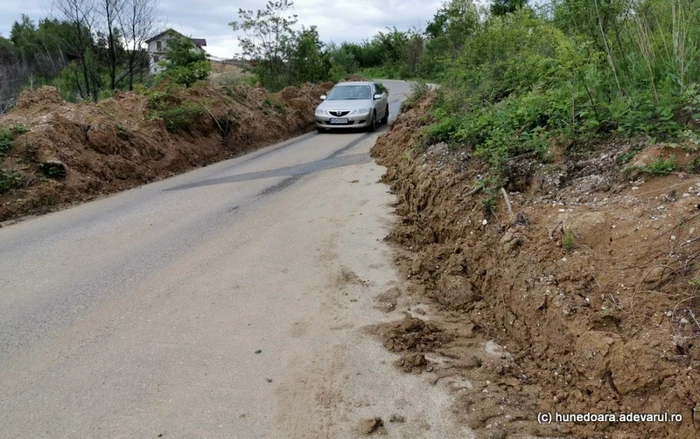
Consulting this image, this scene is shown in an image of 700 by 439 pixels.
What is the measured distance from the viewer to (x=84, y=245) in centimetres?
645

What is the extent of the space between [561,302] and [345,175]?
7.05 metres

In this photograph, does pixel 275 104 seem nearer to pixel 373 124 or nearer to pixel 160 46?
pixel 373 124

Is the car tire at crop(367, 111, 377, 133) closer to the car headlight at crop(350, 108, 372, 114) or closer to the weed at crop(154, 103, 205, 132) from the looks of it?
the car headlight at crop(350, 108, 372, 114)

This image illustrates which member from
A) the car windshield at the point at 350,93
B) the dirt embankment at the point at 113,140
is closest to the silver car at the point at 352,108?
the car windshield at the point at 350,93

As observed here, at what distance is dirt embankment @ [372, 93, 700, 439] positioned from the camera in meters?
2.87

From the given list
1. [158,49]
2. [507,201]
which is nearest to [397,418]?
[507,201]

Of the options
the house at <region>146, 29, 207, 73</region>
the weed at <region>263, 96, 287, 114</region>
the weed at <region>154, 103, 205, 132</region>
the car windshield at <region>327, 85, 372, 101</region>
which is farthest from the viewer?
the house at <region>146, 29, 207, 73</region>

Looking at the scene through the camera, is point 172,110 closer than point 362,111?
Yes

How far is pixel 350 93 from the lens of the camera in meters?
17.8

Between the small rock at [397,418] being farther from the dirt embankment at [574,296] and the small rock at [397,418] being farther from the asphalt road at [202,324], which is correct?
the dirt embankment at [574,296]

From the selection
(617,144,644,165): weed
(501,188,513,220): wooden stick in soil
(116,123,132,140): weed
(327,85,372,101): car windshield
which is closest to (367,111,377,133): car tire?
(327,85,372,101): car windshield

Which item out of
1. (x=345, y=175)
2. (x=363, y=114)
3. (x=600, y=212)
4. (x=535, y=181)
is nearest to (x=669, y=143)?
(x=600, y=212)

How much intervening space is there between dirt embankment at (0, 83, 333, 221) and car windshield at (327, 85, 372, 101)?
2.82m

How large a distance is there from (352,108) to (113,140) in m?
8.16
